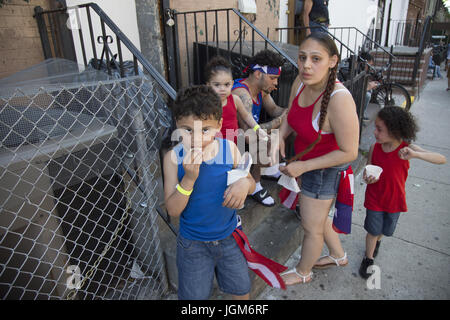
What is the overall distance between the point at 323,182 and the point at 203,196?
34.5 inches

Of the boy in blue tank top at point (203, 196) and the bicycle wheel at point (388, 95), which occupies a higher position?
the boy in blue tank top at point (203, 196)

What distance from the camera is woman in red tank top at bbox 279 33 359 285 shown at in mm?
1816

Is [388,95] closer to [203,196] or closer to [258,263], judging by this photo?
[258,263]

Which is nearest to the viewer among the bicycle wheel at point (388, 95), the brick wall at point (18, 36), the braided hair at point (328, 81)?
the braided hair at point (328, 81)

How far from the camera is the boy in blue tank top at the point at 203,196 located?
1488 mm

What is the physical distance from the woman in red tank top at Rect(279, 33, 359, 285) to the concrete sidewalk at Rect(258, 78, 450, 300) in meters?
0.36

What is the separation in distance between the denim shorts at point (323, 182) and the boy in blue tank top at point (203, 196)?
589mm

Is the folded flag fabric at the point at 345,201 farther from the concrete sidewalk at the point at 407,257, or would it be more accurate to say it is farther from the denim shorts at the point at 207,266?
the denim shorts at the point at 207,266

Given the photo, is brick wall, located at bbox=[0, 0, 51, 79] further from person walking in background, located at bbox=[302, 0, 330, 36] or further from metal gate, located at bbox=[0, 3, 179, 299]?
person walking in background, located at bbox=[302, 0, 330, 36]

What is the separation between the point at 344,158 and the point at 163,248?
1383 mm

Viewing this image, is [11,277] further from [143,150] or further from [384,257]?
[384,257]

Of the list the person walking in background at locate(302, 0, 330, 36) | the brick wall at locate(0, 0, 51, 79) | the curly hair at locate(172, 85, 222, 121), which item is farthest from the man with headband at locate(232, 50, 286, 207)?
the person walking in background at locate(302, 0, 330, 36)

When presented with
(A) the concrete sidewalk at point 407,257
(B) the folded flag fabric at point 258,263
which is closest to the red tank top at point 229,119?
(B) the folded flag fabric at point 258,263

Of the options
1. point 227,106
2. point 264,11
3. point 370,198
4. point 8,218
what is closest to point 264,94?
point 227,106
